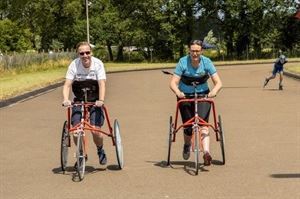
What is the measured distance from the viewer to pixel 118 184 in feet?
24.6

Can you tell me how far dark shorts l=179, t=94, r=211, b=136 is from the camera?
8.29 meters

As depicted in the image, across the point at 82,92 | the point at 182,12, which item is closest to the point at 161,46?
the point at 182,12

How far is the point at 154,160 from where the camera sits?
9.13 meters

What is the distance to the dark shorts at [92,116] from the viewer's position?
8.06 metres

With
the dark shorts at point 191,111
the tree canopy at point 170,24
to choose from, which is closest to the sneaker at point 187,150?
the dark shorts at point 191,111

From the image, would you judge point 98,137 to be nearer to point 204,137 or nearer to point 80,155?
point 80,155

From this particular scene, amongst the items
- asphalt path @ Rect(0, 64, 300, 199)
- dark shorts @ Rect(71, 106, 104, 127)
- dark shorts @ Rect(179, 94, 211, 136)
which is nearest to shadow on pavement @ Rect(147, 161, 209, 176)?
asphalt path @ Rect(0, 64, 300, 199)

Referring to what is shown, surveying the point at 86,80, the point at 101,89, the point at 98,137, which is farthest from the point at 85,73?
the point at 98,137

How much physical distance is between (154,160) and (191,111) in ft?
3.67

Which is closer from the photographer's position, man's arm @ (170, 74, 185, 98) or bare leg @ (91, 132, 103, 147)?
man's arm @ (170, 74, 185, 98)

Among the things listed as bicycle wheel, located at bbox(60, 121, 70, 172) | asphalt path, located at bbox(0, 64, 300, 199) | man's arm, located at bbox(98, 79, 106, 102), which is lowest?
asphalt path, located at bbox(0, 64, 300, 199)

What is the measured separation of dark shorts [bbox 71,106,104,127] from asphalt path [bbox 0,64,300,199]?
0.67 m

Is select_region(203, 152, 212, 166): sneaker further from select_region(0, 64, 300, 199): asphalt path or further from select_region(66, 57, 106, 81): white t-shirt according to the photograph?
select_region(66, 57, 106, 81): white t-shirt

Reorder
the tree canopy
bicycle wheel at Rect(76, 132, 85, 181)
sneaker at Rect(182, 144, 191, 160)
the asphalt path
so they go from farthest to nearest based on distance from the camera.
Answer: the tree canopy
sneaker at Rect(182, 144, 191, 160)
bicycle wheel at Rect(76, 132, 85, 181)
the asphalt path
